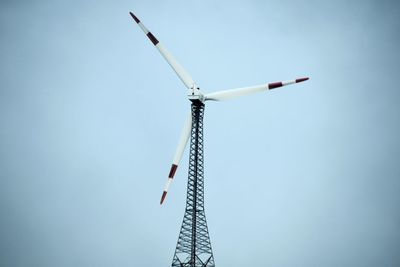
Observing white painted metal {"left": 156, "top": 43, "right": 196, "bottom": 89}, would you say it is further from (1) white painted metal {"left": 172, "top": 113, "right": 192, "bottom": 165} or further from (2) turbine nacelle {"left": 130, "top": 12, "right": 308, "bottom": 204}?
(1) white painted metal {"left": 172, "top": 113, "right": 192, "bottom": 165}

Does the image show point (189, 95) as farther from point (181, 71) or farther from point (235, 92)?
point (235, 92)

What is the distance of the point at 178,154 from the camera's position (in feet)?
140

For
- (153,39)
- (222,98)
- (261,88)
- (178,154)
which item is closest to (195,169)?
(178,154)

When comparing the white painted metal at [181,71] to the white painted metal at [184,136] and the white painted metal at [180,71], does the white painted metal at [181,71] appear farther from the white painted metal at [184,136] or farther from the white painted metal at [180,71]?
the white painted metal at [184,136]

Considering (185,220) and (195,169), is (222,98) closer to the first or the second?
(195,169)

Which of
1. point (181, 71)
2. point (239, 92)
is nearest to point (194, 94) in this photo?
point (181, 71)

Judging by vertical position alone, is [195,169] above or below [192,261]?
above

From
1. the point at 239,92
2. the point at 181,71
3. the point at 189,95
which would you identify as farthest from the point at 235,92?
the point at 181,71

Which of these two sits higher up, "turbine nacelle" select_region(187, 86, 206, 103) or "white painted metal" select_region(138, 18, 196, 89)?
"white painted metal" select_region(138, 18, 196, 89)

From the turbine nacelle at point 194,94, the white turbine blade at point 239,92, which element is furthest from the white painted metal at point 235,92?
the turbine nacelle at point 194,94

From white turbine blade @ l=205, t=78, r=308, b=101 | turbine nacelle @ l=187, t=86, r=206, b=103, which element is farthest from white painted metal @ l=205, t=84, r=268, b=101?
turbine nacelle @ l=187, t=86, r=206, b=103

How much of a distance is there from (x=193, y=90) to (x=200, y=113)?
8.81ft

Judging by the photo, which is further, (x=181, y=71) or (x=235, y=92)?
(x=181, y=71)

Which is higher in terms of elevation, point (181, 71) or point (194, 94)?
point (181, 71)
